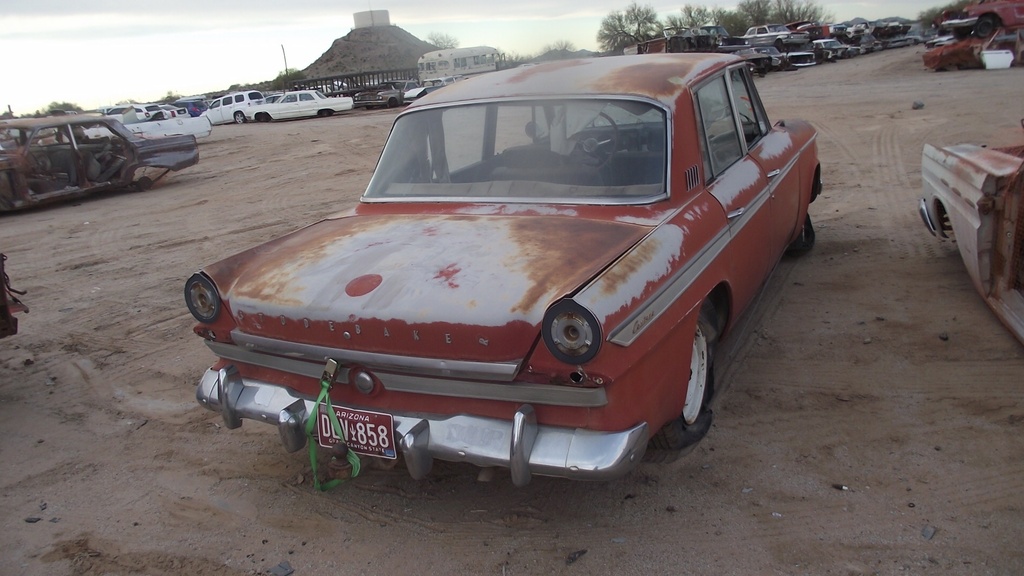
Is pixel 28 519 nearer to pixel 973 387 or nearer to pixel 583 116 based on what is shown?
pixel 583 116

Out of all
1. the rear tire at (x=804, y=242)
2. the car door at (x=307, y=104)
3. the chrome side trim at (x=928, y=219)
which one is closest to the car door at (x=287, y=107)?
the car door at (x=307, y=104)

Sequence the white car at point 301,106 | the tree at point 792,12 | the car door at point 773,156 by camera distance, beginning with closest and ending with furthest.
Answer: the car door at point 773,156
the white car at point 301,106
the tree at point 792,12

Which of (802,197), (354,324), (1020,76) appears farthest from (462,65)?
(354,324)

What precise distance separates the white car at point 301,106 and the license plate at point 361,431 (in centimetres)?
2789

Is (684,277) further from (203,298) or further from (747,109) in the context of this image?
(747,109)

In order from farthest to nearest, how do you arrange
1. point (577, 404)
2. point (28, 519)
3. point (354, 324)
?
point (28, 519), point (354, 324), point (577, 404)

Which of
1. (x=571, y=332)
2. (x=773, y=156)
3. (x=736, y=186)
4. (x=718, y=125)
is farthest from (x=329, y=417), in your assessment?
(x=773, y=156)

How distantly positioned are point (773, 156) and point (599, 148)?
4.85 ft

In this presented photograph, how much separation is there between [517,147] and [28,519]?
270 centimetres

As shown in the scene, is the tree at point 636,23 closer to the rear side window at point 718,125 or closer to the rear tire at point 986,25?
the rear tire at point 986,25

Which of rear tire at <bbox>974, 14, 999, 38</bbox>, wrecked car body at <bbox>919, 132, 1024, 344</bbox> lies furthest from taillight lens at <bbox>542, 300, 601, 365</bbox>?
rear tire at <bbox>974, 14, 999, 38</bbox>

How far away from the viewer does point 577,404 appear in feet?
8.18

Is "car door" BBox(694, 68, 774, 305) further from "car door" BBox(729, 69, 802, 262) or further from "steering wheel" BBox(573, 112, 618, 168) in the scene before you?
"steering wheel" BBox(573, 112, 618, 168)

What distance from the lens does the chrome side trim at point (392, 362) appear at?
98.7 inches
